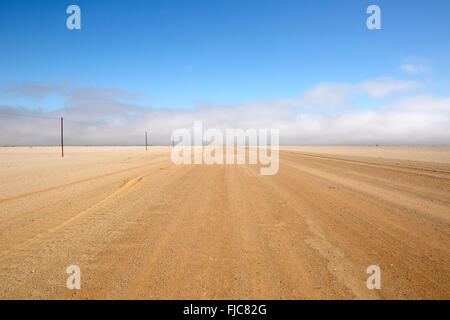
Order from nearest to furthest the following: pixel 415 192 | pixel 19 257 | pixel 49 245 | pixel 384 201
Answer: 1. pixel 19 257
2. pixel 49 245
3. pixel 384 201
4. pixel 415 192

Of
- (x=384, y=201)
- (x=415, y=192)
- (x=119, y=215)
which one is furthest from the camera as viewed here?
(x=415, y=192)

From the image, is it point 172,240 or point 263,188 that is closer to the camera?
point 172,240

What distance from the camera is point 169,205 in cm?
653

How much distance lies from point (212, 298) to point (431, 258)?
3588 mm

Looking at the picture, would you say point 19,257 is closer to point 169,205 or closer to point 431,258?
point 169,205

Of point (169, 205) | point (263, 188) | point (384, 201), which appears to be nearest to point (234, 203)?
point (169, 205)

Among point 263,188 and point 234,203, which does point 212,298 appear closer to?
point 234,203

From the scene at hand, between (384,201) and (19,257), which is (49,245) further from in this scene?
(384,201)

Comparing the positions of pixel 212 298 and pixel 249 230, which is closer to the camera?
pixel 212 298

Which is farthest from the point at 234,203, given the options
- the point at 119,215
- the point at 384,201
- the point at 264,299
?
the point at 384,201

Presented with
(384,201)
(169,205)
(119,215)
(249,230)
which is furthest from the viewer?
(384,201)

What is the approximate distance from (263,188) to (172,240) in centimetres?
553
